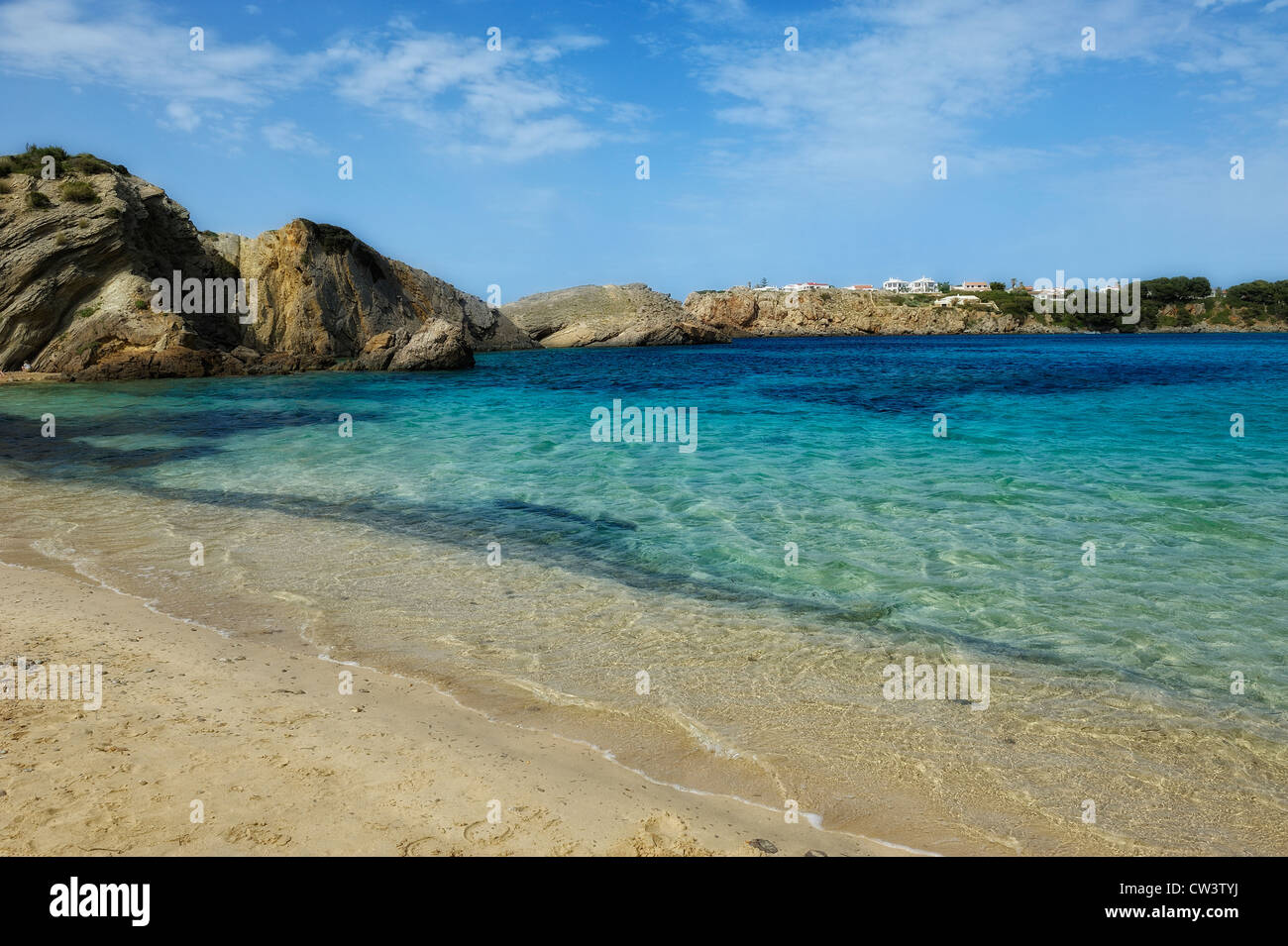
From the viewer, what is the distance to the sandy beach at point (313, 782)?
309 centimetres

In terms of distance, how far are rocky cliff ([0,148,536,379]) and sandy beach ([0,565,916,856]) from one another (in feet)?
114

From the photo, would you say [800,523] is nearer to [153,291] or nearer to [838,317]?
[153,291]

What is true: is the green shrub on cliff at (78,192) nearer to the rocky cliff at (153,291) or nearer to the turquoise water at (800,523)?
the rocky cliff at (153,291)

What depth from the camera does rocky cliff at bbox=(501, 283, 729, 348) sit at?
82.9 metres

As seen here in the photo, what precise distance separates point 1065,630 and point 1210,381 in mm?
30298

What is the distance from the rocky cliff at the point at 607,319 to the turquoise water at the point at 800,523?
6246 centimetres

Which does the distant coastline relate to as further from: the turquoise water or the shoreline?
the turquoise water

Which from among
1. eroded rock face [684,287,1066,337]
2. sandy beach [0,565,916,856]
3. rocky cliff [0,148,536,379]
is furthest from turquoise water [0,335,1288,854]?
eroded rock face [684,287,1066,337]

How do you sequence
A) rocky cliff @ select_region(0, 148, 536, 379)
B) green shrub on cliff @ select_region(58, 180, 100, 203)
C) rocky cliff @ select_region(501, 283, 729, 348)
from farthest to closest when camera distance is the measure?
rocky cliff @ select_region(501, 283, 729, 348), green shrub on cliff @ select_region(58, 180, 100, 203), rocky cliff @ select_region(0, 148, 536, 379)

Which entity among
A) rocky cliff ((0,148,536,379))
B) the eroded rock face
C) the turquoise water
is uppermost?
the eroded rock face

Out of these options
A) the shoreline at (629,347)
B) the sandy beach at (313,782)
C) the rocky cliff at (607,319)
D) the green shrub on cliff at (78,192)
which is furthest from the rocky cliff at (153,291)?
the sandy beach at (313,782)

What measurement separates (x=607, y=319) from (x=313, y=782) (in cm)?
8445
